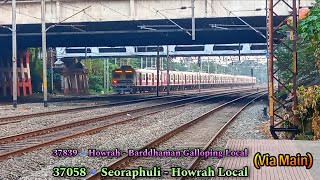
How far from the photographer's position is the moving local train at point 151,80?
206 ft

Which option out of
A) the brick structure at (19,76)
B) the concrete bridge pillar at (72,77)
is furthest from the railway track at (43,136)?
the concrete bridge pillar at (72,77)

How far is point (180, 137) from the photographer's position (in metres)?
17.5

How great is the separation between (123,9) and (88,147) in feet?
68.8

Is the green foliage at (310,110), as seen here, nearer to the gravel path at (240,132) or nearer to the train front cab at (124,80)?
the gravel path at (240,132)

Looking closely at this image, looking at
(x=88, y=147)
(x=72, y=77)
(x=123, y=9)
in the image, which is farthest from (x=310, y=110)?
(x=72, y=77)

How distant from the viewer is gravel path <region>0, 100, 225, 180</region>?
1105 cm

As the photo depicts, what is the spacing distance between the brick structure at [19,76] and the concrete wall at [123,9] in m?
11.7

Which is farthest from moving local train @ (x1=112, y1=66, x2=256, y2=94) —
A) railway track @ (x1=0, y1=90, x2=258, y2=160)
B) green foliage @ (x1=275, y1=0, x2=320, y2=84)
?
railway track @ (x1=0, y1=90, x2=258, y2=160)

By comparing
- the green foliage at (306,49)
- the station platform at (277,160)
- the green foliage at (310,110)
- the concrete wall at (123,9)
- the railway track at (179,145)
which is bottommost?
the railway track at (179,145)

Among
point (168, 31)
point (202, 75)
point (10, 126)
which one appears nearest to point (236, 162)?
point (10, 126)

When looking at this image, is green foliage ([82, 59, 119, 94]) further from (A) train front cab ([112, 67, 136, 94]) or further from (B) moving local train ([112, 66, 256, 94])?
(A) train front cab ([112, 67, 136, 94])

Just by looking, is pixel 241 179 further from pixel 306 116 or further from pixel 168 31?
pixel 168 31

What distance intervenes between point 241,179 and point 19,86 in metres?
42.5

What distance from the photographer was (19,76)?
4841 cm
